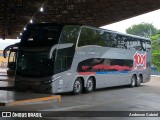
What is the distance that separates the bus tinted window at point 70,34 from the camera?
17141 mm

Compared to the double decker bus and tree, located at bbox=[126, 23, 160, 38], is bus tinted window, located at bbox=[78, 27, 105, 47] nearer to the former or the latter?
the double decker bus

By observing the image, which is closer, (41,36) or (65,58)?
(65,58)

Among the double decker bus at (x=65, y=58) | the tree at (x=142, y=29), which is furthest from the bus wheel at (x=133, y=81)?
the tree at (x=142, y=29)

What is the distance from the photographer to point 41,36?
1742 centimetres

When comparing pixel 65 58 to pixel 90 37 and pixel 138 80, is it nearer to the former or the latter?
pixel 90 37

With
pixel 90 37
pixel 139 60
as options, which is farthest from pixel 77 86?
pixel 139 60

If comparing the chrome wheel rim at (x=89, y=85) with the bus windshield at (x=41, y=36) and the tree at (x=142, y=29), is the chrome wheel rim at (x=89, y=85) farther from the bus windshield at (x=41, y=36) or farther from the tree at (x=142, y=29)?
the tree at (x=142, y=29)

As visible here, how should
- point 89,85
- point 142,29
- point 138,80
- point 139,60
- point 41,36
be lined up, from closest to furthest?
point 41,36 → point 89,85 → point 139,60 → point 138,80 → point 142,29

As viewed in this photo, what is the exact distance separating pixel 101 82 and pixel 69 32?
457cm

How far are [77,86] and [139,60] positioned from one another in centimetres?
823

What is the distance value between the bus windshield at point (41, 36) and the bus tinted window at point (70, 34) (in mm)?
291

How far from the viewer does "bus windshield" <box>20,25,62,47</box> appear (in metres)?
17.0

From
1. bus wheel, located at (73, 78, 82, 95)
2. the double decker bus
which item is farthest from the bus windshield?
bus wheel, located at (73, 78, 82, 95)

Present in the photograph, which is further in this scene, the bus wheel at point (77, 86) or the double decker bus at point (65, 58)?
the bus wheel at point (77, 86)
